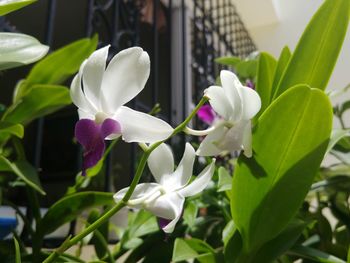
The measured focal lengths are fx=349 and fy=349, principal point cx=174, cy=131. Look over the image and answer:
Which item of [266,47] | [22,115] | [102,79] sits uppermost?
[102,79]

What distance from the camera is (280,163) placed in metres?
0.32

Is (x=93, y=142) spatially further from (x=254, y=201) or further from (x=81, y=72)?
(x=254, y=201)

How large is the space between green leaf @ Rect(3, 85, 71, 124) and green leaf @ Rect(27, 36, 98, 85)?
6 cm

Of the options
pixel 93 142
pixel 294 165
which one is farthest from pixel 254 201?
pixel 93 142

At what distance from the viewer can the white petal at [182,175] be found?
0.95ft

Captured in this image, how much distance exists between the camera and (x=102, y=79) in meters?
0.24

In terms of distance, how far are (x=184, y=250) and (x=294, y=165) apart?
16cm

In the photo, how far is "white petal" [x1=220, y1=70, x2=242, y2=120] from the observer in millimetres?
268

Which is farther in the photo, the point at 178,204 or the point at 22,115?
the point at 22,115

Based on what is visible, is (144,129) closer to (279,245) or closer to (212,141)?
(212,141)

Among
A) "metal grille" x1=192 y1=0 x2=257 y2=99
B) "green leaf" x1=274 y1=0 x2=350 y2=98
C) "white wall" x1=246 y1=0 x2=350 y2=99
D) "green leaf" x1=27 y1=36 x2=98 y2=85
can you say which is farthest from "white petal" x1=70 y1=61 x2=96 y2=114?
"white wall" x1=246 y1=0 x2=350 y2=99

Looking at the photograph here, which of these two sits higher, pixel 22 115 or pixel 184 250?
pixel 22 115

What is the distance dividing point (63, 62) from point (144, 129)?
1.16ft

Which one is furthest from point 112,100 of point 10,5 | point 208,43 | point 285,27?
point 285,27
